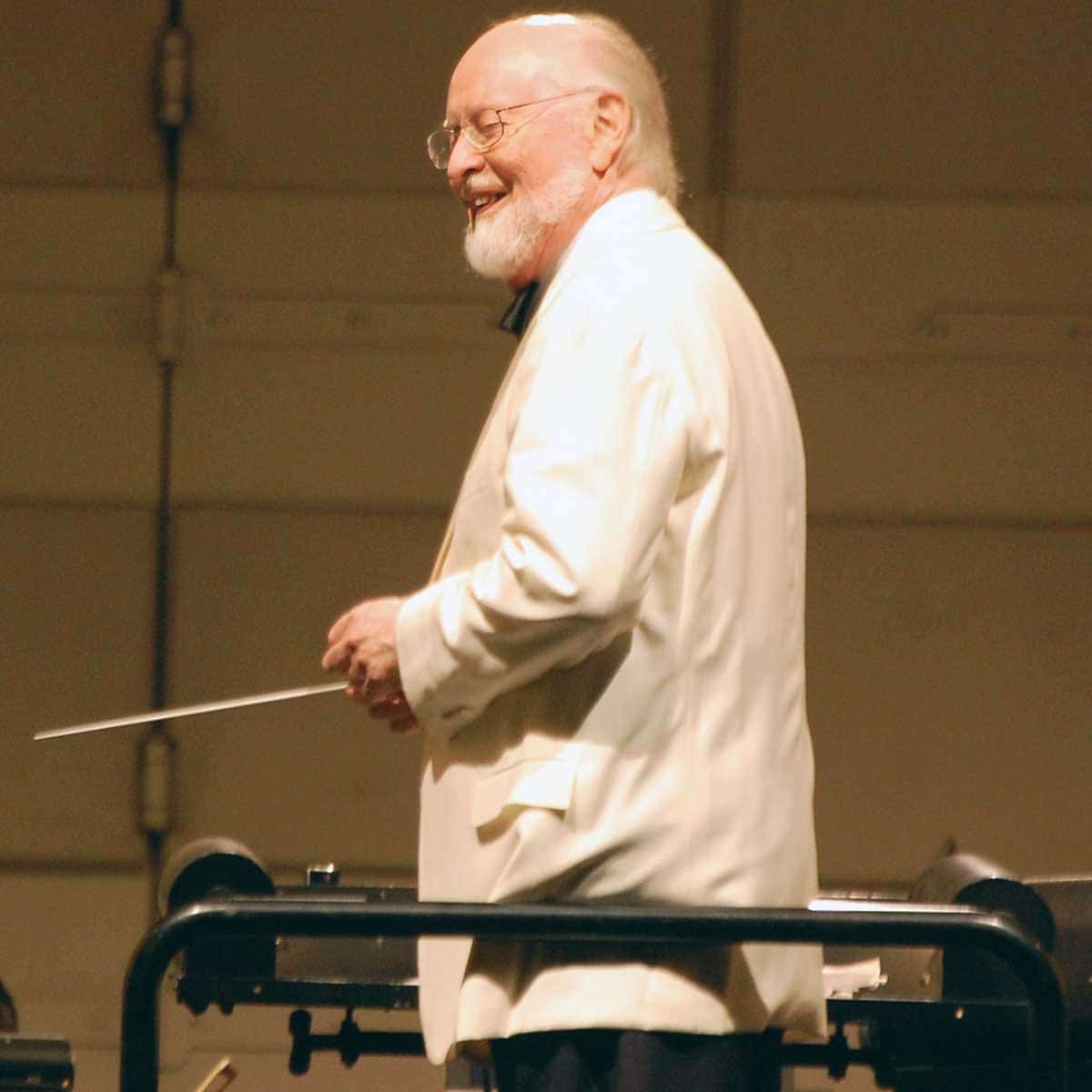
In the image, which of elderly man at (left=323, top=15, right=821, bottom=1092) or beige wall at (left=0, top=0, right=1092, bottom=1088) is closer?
elderly man at (left=323, top=15, right=821, bottom=1092)

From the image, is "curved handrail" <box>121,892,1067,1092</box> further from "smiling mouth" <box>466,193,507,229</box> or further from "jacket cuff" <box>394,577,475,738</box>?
"smiling mouth" <box>466,193,507,229</box>

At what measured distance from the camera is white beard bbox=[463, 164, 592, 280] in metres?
2.03

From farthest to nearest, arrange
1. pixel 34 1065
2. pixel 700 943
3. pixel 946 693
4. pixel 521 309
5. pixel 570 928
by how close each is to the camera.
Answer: pixel 946 693, pixel 521 309, pixel 34 1065, pixel 700 943, pixel 570 928

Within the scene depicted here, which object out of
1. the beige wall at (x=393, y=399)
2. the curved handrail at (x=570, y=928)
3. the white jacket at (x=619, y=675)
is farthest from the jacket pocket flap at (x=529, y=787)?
the beige wall at (x=393, y=399)

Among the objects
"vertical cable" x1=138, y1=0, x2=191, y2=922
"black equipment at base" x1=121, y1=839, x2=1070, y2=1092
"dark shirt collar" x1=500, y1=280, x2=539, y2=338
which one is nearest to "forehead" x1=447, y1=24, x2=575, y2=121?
"dark shirt collar" x1=500, y1=280, x2=539, y2=338

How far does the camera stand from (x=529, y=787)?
1.76m

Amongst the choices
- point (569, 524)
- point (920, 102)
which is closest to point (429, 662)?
point (569, 524)

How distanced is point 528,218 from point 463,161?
0.31ft

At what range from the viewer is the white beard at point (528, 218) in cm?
203

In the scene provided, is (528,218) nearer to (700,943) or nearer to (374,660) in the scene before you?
(374,660)

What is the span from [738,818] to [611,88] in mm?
708

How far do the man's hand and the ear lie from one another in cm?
46

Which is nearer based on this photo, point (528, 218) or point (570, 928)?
point (570, 928)

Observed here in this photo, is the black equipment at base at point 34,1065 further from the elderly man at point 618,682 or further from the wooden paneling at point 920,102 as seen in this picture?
the wooden paneling at point 920,102
